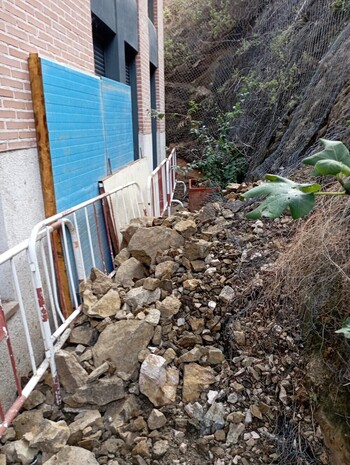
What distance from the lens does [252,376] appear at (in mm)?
2160

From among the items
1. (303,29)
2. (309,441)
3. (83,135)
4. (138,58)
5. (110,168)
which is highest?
(303,29)

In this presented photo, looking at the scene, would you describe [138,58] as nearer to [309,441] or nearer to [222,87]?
[222,87]

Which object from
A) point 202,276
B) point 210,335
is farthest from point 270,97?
point 210,335

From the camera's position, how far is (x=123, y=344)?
2.35m

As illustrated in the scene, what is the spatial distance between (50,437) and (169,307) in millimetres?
1090

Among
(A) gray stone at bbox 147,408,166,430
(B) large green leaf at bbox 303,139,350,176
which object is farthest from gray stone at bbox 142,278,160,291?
(B) large green leaf at bbox 303,139,350,176

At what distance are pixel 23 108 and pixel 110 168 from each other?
7.03ft

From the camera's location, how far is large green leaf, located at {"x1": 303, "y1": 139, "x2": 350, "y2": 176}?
4.84 ft

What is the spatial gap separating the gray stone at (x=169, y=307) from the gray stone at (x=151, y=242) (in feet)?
1.90

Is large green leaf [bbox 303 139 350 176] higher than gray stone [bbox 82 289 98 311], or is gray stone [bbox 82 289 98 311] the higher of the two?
large green leaf [bbox 303 139 350 176]

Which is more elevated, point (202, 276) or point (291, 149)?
point (291, 149)

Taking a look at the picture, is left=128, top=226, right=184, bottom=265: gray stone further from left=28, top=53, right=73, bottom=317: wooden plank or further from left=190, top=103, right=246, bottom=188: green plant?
left=190, top=103, right=246, bottom=188: green plant

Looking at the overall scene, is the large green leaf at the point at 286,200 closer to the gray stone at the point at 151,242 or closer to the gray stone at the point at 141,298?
the gray stone at the point at 141,298

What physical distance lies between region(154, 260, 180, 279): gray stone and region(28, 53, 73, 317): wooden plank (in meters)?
0.75
